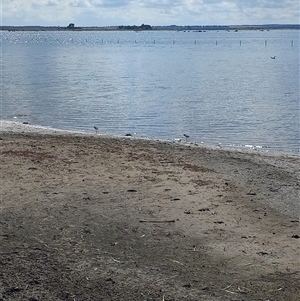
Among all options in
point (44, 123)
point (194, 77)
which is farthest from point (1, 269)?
point (194, 77)

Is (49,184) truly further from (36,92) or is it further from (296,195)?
(36,92)

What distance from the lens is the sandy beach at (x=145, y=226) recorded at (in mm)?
5988

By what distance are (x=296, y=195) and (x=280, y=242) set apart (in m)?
2.69

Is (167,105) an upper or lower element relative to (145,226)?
lower

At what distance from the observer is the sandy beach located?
5.99 metres

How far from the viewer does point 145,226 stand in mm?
7906

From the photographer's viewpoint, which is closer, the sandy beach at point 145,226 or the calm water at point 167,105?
the sandy beach at point 145,226

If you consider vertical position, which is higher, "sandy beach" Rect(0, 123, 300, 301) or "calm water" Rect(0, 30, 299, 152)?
"sandy beach" Rect(0, 123, 300, 301)

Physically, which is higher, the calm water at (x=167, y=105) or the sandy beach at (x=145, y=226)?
the sandy beach at (x=145, y=226)

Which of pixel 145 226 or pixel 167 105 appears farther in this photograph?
pixel 167 105

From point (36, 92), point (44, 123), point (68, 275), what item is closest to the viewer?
point (68, 275)

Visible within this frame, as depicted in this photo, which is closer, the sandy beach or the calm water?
the sandy beach

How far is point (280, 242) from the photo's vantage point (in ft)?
24.7

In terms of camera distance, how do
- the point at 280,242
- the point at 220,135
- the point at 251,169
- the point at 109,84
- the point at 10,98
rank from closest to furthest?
the point at 280,242, the point at 251,169, the point at 220,135, the point at 10,98, the point at 109,84
